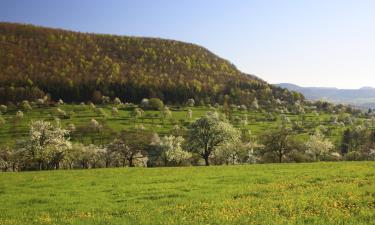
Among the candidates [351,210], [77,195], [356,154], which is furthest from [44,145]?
[356,154]

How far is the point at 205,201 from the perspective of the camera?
23.5 meters

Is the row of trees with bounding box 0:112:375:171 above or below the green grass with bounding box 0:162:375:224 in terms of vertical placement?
below

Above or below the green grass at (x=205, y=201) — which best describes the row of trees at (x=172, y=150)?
below

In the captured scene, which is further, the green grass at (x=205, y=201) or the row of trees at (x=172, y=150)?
the row of trees at (x=172, y=150)

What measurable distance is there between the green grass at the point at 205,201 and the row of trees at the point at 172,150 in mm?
42297

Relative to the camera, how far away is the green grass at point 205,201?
712 inches

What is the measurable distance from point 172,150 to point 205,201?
88281mm

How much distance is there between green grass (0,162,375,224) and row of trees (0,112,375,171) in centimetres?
4230

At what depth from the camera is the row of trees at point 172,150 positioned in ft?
256

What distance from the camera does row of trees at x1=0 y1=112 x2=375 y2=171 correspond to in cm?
7812

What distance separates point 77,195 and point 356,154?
114936mm

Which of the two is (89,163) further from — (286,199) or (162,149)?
(286,199)

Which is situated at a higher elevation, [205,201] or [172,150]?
[205,201]

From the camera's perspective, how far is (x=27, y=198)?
1145 inches
